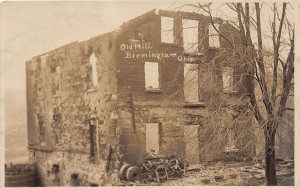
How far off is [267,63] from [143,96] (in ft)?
6.78

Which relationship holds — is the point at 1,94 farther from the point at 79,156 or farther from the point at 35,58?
the point at 79,156

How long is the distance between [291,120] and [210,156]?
56.1 inches

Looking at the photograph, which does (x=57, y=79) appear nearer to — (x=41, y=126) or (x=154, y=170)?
(x=41, y=126)

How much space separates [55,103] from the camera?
8789mm

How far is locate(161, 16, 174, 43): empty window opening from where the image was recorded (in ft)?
27.7

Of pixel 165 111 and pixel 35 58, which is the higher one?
pixel 35 58

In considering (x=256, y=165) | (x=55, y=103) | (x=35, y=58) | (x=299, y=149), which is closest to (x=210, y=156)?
(x=256, y=165)

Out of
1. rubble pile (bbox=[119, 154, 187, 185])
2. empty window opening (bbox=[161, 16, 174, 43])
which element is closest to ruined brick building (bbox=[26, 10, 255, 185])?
empty window opening (bbox=[161, 16, 174, 43])

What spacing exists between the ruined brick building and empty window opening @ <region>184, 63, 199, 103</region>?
0.05 ft

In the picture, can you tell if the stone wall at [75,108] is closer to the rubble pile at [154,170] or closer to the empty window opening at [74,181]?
the empty window opening at [74,181]

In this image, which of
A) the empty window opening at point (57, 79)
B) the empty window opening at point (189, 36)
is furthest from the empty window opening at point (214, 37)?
the empty window opening at point (57, 79)

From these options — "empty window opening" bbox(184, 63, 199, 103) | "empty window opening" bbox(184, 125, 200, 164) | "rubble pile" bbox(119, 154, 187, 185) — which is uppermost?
"empty window opening" bbox(184, 63, 199, 103)

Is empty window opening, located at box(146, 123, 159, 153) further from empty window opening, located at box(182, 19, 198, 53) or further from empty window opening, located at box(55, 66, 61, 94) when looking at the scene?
empty window opening, located at box(55, 66, 61, 94)

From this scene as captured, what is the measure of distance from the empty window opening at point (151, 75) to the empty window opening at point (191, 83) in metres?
0.48
